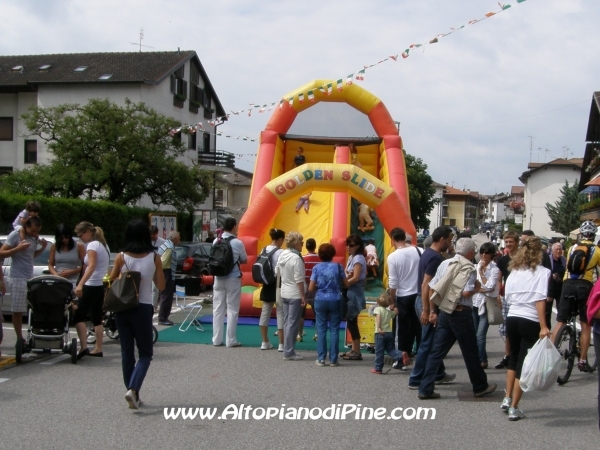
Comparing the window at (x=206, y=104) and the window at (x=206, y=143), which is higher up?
the window at (x=206, y=104)

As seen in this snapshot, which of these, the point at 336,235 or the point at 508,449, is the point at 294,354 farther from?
the point at 336,235

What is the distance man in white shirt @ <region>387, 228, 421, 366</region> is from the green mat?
1969 millimetres

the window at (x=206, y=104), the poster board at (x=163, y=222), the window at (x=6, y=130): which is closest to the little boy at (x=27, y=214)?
the poster board at (x=163, y=222)

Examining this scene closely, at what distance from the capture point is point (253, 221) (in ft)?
48.1

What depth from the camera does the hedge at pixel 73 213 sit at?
70.6ft

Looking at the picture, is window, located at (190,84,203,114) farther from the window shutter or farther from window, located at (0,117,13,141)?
window, located at (0,117,13,141)

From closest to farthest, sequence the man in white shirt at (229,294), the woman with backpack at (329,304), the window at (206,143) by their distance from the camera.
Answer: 1. the woman with backpack at (329,304)
2. the man in white shirt at (229,294)
3. the window at (206,143)

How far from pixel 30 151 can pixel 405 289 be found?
35.9 meters

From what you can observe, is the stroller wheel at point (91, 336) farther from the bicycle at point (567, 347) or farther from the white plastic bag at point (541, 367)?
the white plastic bag at point (541, 367)

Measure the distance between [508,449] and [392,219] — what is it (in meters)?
9.09

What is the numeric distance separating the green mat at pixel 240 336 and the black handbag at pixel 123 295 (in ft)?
14.9

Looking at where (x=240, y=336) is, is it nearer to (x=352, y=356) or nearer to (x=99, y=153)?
(x=352, y=356)

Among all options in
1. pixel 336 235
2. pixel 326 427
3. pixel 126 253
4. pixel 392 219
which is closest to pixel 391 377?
pixel 326 427

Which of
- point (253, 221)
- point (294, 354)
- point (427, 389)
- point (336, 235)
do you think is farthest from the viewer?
point (336, 235)
